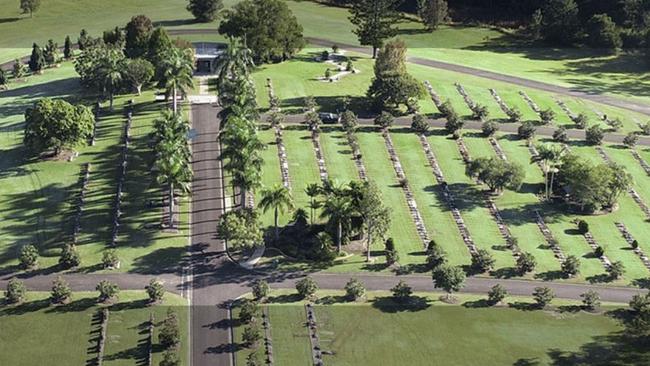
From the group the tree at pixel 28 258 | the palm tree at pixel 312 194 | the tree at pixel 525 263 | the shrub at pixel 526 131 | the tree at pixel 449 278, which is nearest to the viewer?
the tree at pixel 449 278

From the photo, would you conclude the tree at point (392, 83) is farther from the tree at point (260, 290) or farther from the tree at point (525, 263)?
the tree at point (260, 290)

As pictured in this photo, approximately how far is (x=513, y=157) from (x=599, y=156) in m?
17.0

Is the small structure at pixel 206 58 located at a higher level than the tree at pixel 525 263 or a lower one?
higher

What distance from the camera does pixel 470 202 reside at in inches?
5089

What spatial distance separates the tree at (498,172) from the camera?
128 meters

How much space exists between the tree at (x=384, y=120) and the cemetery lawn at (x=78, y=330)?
64.4 meters

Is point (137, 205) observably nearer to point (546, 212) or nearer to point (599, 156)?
point (546, 212)

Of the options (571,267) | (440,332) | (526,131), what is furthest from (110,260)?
(526,131)

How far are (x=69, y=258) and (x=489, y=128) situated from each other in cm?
8410

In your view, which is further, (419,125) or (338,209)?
(419,125)

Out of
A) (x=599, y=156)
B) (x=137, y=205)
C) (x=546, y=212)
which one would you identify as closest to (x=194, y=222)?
(x=137, y=205)

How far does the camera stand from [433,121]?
156500 millimetres

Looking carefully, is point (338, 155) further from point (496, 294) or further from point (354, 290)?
point (496, 294)

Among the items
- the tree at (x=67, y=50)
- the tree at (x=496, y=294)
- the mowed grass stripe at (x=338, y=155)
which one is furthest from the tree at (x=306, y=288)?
the tree at (x=67, y=50)
